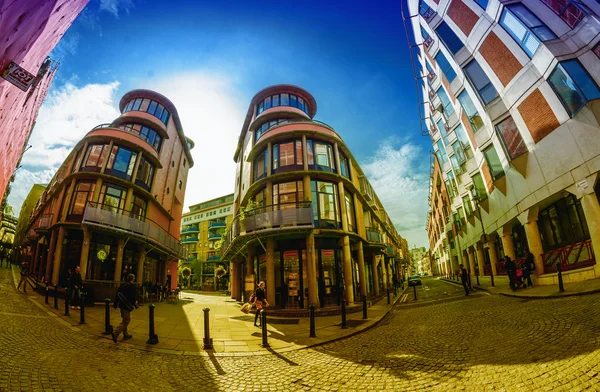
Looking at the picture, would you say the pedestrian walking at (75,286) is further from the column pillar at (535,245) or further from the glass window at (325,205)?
the column pillar at (535,245)

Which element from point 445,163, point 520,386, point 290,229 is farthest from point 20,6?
point 445,163

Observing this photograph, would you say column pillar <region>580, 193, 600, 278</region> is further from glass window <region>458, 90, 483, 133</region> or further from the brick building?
glass window <region>458, 90, 483, 133</region>

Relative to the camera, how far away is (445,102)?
24.8 m

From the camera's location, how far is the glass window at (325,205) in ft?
50.4

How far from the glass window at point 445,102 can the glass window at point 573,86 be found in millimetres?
12721

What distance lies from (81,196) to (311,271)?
55.5 feet

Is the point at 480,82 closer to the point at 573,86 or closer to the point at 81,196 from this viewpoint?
the point at 573,86

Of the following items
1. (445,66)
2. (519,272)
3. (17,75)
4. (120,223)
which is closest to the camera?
(17,75)

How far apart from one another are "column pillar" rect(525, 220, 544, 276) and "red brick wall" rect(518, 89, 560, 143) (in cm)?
489

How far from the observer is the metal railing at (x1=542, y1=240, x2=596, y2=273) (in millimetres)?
11141

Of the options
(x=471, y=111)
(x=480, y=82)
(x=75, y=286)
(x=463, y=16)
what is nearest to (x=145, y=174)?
(x=75, y=286)

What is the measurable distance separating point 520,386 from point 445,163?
32367 mm

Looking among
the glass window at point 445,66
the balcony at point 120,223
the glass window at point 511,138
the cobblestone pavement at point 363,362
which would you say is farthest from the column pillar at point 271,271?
the glass window at point 445,66

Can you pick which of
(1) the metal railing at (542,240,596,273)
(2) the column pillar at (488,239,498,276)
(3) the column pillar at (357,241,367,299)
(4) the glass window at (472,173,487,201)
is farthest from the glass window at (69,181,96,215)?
(2) the column pillar at (488,239,498,276)
